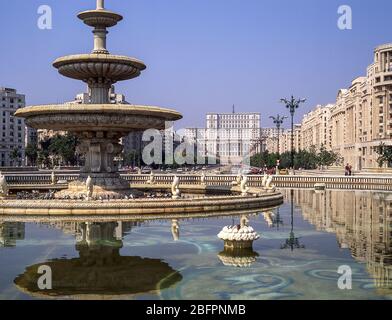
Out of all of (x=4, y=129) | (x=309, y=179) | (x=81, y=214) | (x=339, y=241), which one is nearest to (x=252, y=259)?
(x=339, y=241)

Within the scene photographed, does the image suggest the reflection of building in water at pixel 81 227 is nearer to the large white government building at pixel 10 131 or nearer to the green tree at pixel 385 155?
the green tree at pixel 385 155

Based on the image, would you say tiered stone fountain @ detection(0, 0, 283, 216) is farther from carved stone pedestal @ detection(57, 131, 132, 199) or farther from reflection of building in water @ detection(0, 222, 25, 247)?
reflection of building in water @ detection(0, 222, 25, 247)

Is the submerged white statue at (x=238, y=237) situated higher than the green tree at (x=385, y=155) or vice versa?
the green tree at (x=385, y=155)

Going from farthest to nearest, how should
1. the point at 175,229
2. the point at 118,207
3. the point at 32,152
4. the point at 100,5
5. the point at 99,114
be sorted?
the point at 32,152 → the point at 100,5 → the point at 99,114 → the point at 118,207 → the point at 175,229

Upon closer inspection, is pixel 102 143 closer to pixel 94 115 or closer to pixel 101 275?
pixel 94 115

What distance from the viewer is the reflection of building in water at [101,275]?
934 cm

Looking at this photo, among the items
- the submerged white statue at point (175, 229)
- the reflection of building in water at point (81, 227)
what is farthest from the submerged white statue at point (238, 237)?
the reflection of building in water at point (81, 227)

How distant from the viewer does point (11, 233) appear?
1648 centimetres

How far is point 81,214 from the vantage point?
19.3 metres

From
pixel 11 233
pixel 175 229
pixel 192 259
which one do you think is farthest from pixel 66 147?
pixel 192 259

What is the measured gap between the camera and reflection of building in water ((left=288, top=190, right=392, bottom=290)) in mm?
11969

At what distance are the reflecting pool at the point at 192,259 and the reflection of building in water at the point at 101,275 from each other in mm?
19

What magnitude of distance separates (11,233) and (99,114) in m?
8.13
